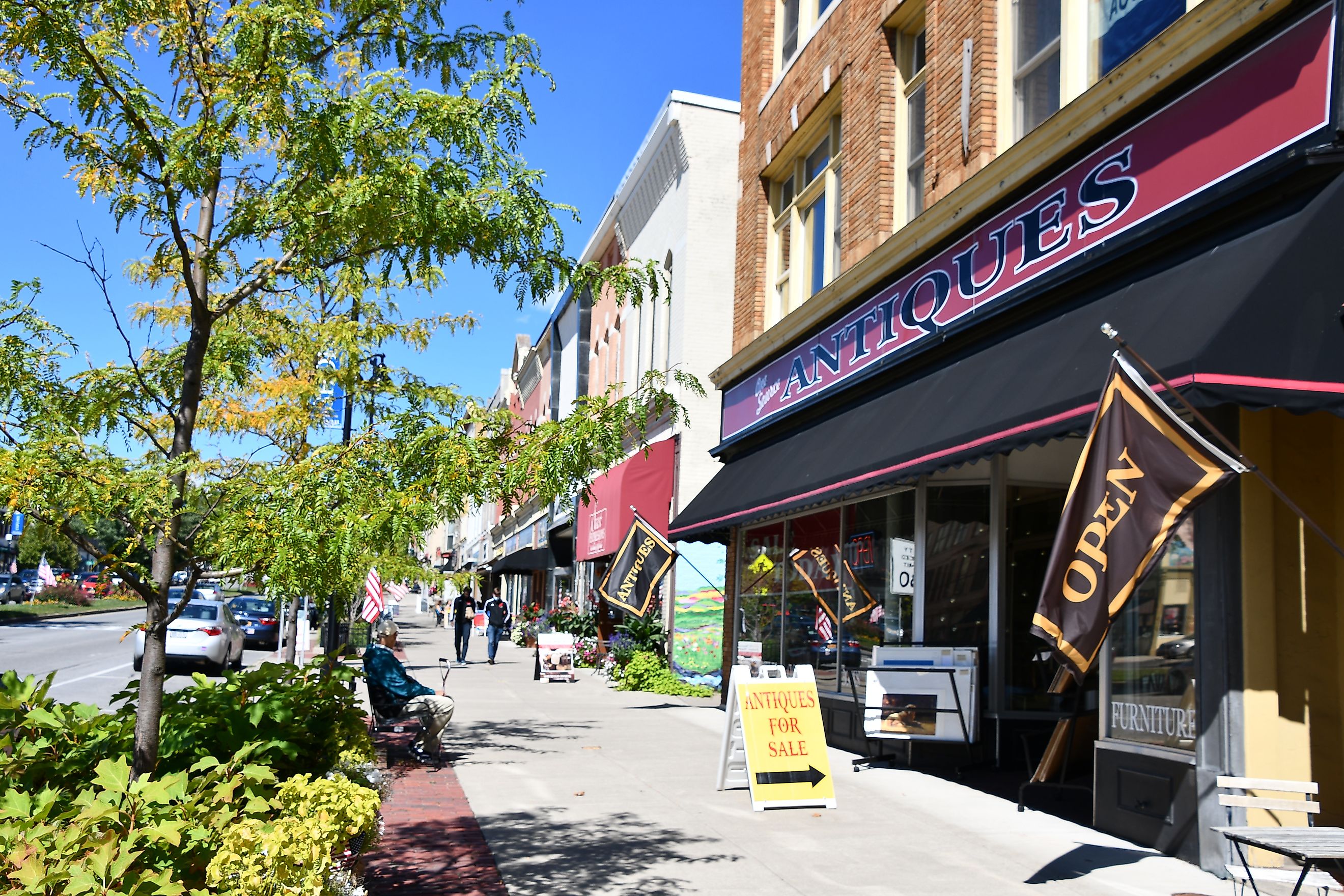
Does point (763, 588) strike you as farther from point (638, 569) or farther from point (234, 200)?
point (234, 200)

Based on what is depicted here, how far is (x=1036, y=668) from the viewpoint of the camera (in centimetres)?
1205

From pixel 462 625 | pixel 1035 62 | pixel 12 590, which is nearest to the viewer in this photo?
pixel 1035 62

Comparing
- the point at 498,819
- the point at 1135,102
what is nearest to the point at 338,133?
the point at 498,819

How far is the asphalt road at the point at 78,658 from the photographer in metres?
18.6

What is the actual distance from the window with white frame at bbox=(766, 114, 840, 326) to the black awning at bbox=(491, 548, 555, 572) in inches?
821

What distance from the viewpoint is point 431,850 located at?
7.54 metres

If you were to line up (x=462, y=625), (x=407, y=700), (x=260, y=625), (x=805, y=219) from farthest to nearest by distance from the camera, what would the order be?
1. (x=260, y=625)
2. (x=462, y=625)
3. (x=805, y=219)
4. (x=407, y=700)

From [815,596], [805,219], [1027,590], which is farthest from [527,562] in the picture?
[1027,590]

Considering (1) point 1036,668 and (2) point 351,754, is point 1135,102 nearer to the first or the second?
(1) point 1036,668

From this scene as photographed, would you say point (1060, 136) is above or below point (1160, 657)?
above

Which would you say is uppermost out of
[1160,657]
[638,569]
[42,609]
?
[638,569]

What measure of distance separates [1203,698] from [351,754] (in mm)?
5721

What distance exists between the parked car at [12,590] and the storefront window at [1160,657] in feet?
219

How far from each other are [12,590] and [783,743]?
6748 centimetres
